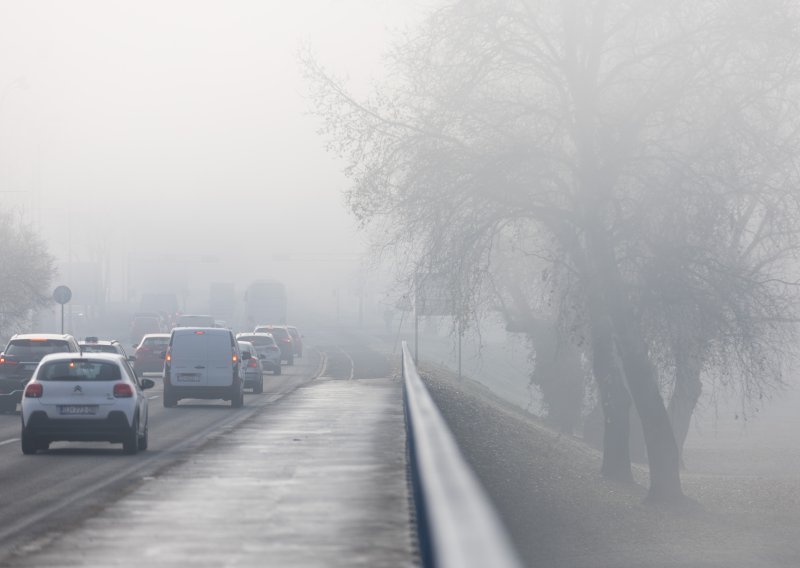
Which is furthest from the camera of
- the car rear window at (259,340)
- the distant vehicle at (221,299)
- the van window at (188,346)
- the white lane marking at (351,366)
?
the distant vehicle at (221,299)

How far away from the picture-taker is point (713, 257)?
84.9ft

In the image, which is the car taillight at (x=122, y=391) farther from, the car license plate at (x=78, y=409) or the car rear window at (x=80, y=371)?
the car license plate at (x=78, y=409)

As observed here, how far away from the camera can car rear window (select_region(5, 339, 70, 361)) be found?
3191cm

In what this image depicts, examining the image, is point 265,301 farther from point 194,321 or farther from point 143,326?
point 194,321

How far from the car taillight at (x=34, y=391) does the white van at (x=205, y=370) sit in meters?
13.7

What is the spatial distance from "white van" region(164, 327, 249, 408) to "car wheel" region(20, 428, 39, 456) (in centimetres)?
1372

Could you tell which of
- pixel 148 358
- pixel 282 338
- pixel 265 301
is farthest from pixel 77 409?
pixel 265 301

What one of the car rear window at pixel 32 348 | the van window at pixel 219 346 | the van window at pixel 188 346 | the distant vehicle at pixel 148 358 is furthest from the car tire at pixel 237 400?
the distant vehicle at pixel 148 358

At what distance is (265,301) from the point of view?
10044cm

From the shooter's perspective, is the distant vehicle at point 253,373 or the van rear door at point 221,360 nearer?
the van rear door at point 221,360

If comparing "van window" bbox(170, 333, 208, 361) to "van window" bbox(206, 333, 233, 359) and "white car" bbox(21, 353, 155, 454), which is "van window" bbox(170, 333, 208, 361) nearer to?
"van window" bbox(206, 333, 233, 359)

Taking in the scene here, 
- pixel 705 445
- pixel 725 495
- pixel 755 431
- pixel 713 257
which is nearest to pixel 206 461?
pixel 713 257

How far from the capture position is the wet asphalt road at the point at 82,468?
1322 centimetres

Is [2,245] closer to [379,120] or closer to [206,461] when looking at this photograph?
[379,120]
